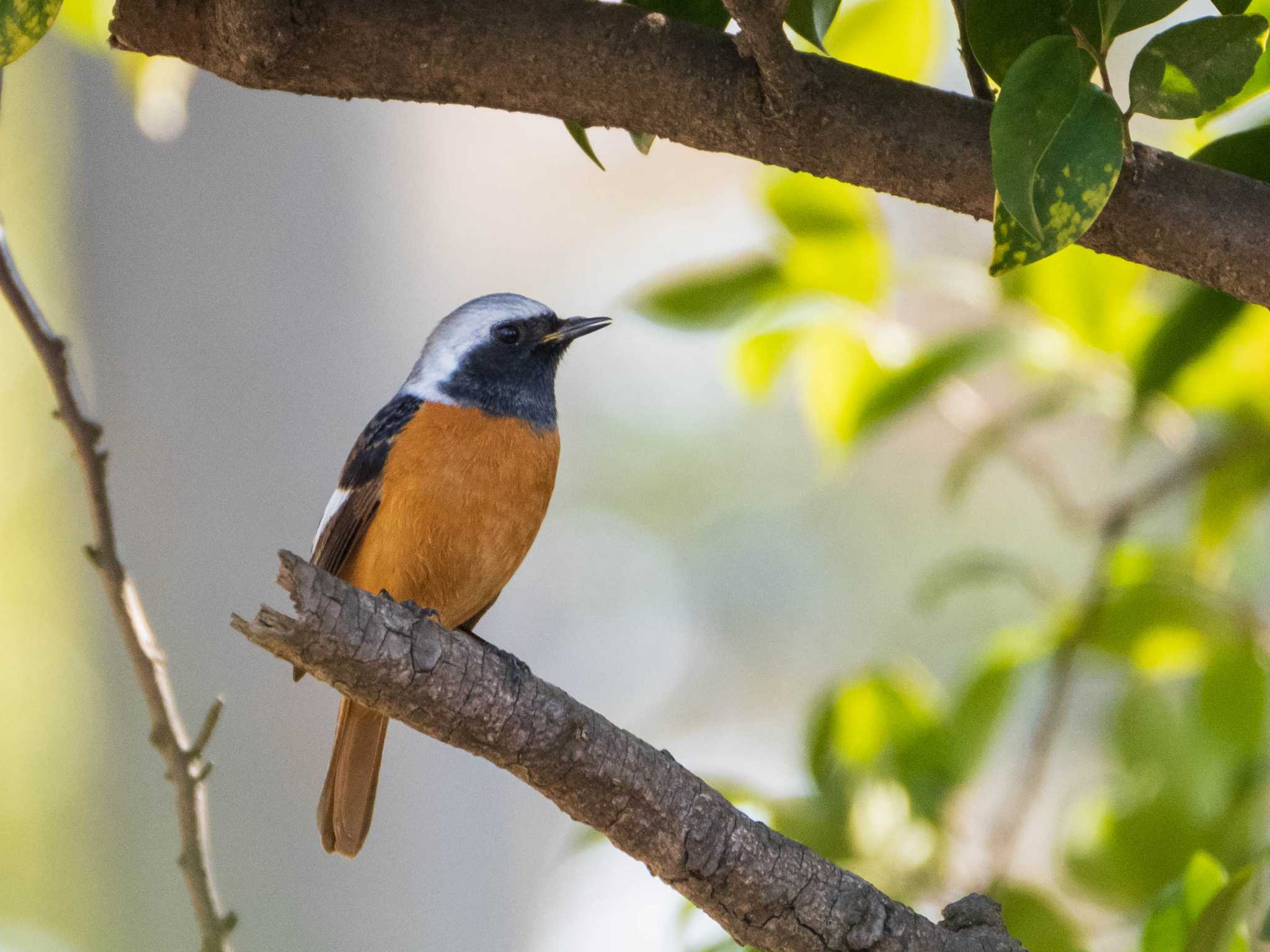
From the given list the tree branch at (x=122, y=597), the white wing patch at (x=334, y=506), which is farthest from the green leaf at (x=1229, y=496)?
the tree branch at (x=122, y=597)

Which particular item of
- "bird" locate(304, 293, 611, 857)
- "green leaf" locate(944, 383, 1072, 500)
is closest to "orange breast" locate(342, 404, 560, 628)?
"bird" locate(304, 293, 611, 857)

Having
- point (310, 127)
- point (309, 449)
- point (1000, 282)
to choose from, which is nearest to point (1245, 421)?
point (1000, 282)

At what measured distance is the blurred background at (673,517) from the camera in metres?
2.06

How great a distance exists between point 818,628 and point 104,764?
596cm

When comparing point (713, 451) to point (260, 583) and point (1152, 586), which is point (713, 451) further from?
point (1152, 586)

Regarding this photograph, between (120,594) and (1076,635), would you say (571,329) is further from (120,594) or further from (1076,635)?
(120,594)

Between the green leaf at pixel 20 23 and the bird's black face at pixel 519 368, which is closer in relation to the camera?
the green leaf at pixel 20 23

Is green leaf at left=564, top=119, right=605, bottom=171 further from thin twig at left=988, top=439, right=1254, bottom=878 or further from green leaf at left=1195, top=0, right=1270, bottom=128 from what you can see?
thin twig at left=988, top=439, right=1254, bottom=878

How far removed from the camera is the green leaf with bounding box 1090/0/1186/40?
103 cm

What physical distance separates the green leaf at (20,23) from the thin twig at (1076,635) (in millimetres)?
1567

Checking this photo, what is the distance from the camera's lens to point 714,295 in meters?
2.11

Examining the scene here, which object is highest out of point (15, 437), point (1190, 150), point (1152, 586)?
point (15, 437)

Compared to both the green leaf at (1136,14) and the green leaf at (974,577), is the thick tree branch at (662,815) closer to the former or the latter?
the green leaf at (1136,14)

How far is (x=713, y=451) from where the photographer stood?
10305 mm
